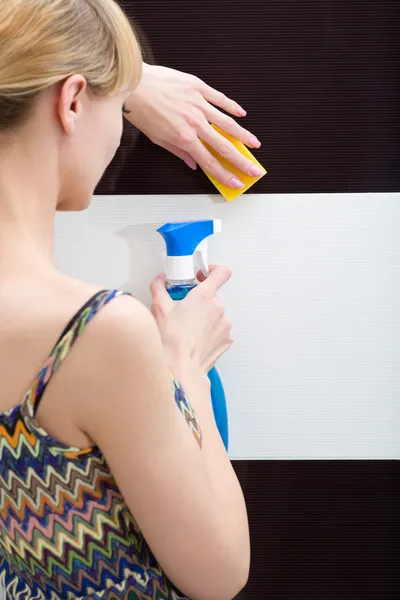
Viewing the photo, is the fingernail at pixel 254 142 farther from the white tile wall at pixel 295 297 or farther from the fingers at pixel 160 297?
the fingers at pixel 160 297

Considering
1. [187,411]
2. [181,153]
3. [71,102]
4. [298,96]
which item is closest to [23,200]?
[71,102]

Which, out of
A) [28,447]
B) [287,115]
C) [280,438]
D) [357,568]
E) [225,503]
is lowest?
[357,568]

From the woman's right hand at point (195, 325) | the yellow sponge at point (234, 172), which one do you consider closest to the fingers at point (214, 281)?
the woman's right hand at point (195, 325)

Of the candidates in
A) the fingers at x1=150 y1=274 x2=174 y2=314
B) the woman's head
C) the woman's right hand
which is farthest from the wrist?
the woman's head

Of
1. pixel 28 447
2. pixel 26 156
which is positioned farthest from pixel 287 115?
pixel 28 447

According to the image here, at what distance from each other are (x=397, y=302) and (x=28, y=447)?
55 centimetres

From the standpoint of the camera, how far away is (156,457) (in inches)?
23.0

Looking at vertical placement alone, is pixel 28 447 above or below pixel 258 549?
above

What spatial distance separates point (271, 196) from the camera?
937 millimetres

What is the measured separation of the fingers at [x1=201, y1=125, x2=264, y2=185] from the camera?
898mm

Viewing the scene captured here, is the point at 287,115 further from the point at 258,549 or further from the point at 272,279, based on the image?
the point at 258,549

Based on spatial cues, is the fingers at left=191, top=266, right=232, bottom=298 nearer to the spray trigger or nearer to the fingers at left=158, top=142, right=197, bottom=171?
the spray trigger

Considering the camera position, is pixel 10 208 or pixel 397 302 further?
pixel 397 302

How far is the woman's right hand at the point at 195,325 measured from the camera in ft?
2.55
